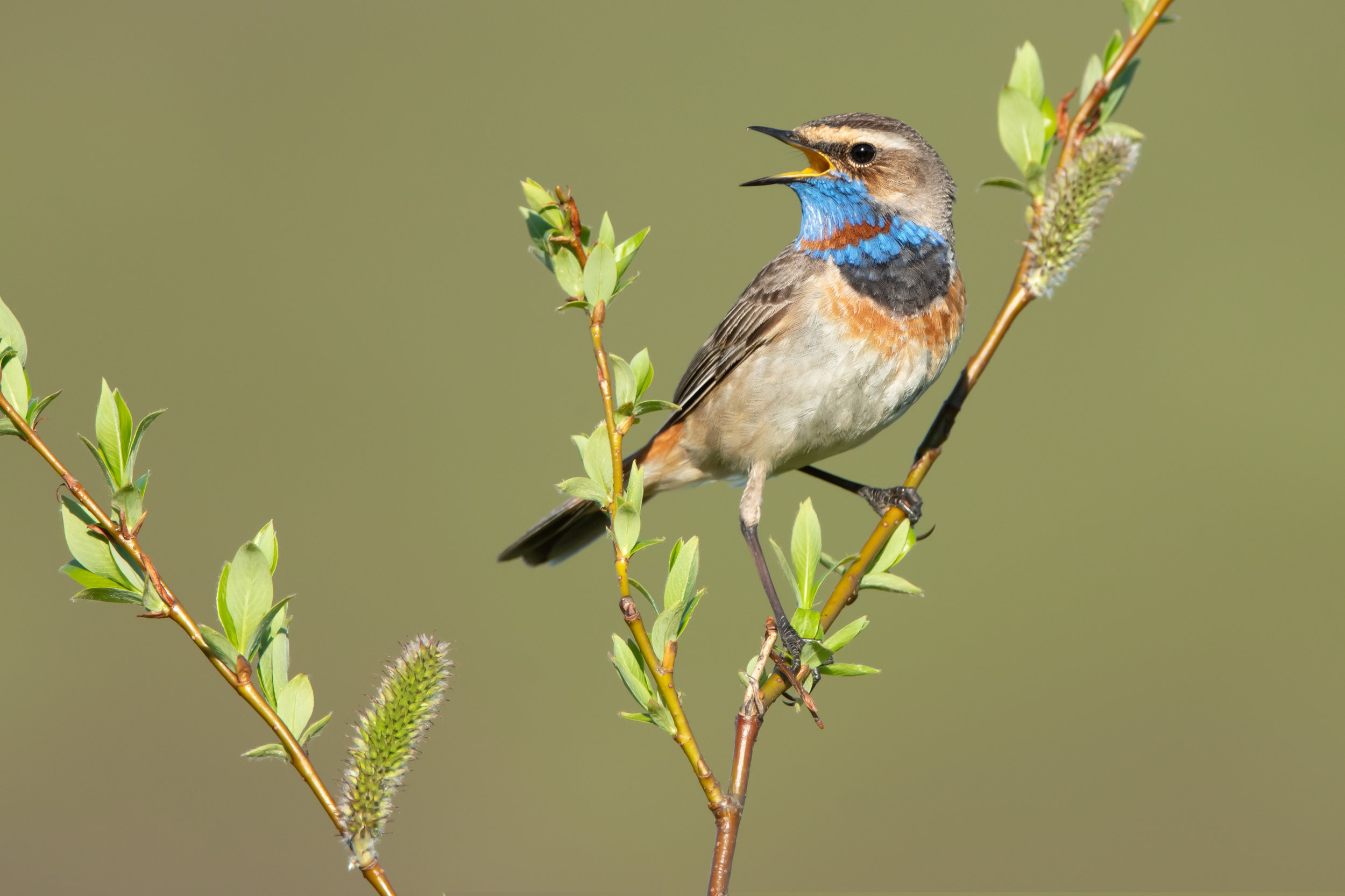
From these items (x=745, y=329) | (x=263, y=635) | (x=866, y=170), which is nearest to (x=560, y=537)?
(x=745, y=329)

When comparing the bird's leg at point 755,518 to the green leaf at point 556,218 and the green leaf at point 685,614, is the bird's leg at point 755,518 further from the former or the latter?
the green leaf at point 556,218

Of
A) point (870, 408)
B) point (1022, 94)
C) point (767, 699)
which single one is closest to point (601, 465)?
point (767, 699)

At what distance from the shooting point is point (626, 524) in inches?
70.3

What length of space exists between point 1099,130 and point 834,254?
1.42 metres

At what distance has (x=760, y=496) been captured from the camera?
4.08 m

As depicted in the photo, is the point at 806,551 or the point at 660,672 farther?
the point at 806,551

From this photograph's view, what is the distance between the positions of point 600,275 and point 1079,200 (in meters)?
1.06

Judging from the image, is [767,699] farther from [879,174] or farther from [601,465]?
[879,174]

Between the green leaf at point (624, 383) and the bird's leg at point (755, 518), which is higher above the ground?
the bird's leg at point (755, 518)

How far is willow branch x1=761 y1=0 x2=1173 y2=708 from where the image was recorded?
2.16m

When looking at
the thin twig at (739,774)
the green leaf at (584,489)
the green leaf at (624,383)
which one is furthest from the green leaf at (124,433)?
the thin twig at (739,774)

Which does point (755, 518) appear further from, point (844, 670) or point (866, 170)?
point (844, 670)

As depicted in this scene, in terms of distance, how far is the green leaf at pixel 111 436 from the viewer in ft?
5.17

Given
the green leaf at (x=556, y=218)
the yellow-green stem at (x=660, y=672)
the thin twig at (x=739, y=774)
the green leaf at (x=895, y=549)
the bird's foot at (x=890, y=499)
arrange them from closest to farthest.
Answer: the thin twig at (x=739, y=774), the yellow-green stem at (x=660, y=672), the green leaf at (x=556, y=218), the green leaf at (x=895, y=549), the bird's foot at (x=890, y=499)
